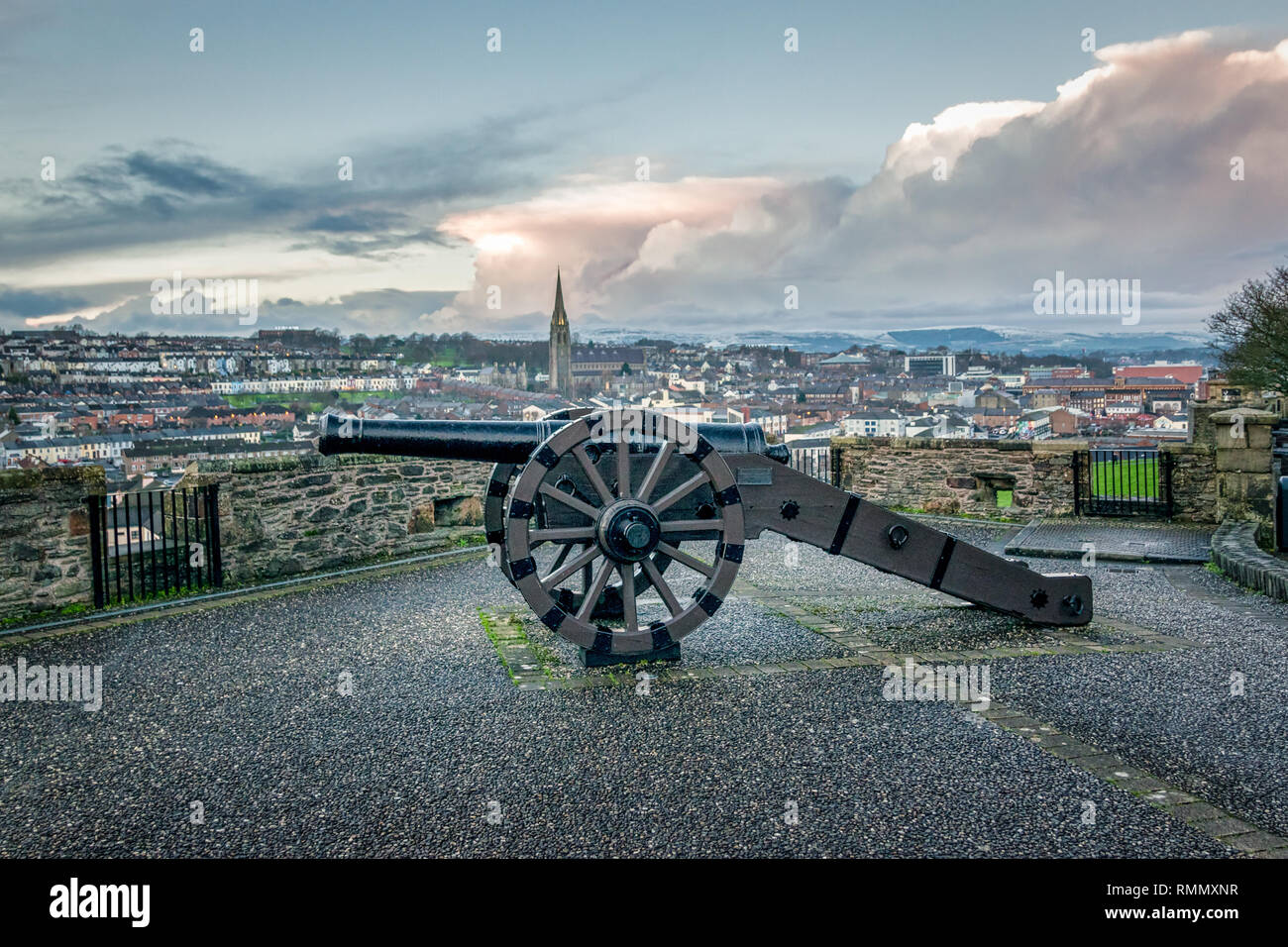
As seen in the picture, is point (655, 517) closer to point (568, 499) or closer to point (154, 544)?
point (568, 499)

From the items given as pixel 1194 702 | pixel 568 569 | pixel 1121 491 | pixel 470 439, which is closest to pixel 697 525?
pixel 568 569

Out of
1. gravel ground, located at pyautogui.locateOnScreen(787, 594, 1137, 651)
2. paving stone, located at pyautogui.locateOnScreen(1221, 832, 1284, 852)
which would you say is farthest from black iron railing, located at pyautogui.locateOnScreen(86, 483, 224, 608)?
paving stone, located at pyautogui.locateOnScreen(1221, 832, 1284, 852)

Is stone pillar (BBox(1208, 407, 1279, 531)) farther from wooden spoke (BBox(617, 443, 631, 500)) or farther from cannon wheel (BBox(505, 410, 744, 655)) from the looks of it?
wooden spoke (BBox(617, 443, 631, 500))

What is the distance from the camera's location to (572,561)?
18.7ft

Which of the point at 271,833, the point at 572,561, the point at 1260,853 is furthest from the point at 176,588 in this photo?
the point at 1260,853

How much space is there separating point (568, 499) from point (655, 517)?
51 centimetres

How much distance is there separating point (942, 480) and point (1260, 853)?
971 centimetres

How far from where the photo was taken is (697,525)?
5863 millimetres

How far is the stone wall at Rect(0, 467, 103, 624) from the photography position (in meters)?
7.35

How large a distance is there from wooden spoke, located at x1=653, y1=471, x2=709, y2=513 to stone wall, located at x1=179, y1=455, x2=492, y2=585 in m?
4.84

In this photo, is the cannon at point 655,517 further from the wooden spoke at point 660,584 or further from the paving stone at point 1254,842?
the paving stone at point 1254,842

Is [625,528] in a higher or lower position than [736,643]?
higher

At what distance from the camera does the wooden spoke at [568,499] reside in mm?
5574
